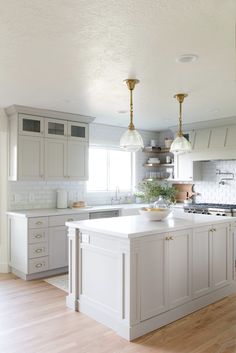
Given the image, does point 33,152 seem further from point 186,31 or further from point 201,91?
point 186,31

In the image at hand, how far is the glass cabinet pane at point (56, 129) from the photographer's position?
5121 mm

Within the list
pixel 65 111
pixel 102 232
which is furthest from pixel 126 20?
pixel 65 111

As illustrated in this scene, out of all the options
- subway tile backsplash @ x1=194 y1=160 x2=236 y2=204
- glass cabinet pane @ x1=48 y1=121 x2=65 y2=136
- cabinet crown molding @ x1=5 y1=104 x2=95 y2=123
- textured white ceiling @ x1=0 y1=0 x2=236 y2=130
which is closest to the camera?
textured white ceiling @ x1=0 y1=0 x2=236 y2=130

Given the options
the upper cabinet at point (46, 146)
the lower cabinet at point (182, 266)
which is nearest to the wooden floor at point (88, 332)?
the lower cabinet at point (182, 266)

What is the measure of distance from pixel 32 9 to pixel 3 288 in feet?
11.7

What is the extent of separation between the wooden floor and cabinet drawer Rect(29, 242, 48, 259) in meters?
0.84

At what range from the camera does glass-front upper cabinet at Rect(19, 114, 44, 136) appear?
481 cm

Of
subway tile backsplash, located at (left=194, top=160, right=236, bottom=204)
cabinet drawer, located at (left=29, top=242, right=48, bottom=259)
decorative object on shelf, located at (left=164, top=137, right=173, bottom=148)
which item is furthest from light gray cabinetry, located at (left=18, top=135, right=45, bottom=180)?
subway tile backsplash, located at (left=194, top=160, right=236, bottom=204)

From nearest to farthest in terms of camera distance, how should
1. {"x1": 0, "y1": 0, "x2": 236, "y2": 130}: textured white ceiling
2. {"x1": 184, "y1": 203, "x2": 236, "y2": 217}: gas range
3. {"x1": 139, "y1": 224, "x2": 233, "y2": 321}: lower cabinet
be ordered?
{"x1": 0, "y1": 0, "x2": 236, "y2": 130}: textured white ceiling
{"x1": 139, "y1": 224, "x2": 233, "y2": 321}: lower cabinet
{"x1": 184, "y1": 203, "x2": 236, "y2": 217}: gas range

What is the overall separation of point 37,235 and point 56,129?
5.73 ft

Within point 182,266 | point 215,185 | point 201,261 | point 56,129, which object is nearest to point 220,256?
point 201,261

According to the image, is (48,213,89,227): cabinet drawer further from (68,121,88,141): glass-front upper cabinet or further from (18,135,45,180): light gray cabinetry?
(68,121,88,141): glass-front upper cabinet

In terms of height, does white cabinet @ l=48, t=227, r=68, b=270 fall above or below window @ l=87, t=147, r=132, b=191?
below

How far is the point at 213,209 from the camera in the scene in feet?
18.3
